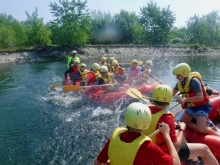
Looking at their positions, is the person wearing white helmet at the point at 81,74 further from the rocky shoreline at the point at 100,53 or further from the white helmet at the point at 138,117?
the rocky shoreline at the point at 100,53

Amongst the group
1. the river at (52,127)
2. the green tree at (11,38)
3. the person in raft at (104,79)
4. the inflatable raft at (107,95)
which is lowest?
the river at (52,127)

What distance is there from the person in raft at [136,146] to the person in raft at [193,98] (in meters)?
2.11

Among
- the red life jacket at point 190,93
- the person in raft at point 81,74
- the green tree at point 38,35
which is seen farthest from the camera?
the green tree at point 38,35

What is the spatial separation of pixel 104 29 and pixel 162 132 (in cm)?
4863

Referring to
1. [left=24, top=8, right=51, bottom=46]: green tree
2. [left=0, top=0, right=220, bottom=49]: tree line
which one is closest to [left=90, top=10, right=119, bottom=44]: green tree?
[left=0, top=0, right=220, bottom=49]: tree line

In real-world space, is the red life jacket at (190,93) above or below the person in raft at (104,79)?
above

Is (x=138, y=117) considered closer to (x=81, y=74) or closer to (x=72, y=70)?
(x=81, y=74)

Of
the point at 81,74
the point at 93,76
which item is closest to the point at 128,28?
the point at 81,74

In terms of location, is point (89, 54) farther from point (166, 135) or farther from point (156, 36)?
Result: point (166, 135)

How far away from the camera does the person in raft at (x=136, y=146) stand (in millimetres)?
2674

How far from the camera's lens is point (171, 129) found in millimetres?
3387

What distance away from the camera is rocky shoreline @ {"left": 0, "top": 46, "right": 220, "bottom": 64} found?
3119cm

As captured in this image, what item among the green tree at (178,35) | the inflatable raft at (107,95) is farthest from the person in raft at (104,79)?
the green tree at (178,35)

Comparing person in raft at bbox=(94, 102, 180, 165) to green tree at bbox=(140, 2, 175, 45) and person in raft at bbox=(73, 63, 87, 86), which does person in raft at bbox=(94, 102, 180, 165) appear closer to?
person in raft at bbox=(73, 63, 87, 86)
